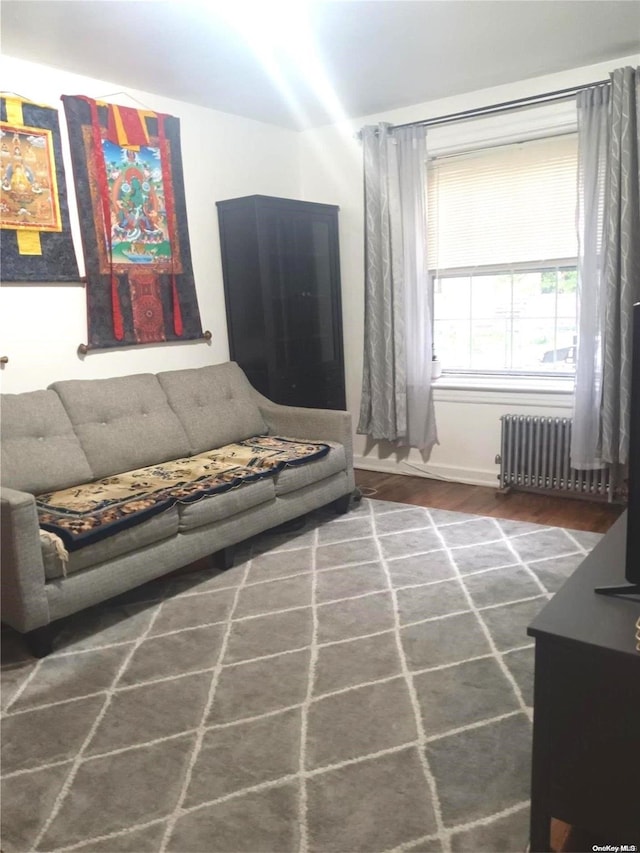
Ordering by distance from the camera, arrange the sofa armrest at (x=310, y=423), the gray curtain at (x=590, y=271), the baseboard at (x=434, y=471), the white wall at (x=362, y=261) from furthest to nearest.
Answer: the baseboard at (x=434, y=471), the white wall at (x=362, y=261), the sofa armrest at (x=310, y=423), the gray curtain at (x=590, y=271)

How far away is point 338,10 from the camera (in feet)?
9.10

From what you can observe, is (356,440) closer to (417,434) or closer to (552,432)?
(417,434)

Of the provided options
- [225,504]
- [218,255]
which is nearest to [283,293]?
[218,255]

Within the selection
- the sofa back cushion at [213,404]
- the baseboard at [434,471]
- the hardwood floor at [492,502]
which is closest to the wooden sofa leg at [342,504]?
the hardwood floor at [492,502]

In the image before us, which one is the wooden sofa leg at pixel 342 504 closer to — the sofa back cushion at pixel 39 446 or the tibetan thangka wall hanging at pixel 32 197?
the sofa back cushion at pixel 39 446

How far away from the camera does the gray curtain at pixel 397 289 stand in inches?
167

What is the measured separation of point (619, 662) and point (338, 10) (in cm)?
271

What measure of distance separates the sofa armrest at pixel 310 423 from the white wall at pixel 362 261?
0.92m

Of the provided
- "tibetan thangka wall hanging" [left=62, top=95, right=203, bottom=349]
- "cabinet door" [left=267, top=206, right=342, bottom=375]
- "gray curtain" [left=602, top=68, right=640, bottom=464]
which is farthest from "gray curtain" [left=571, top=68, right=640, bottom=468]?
"tibetan thangka wall hanging" [left=62, top=95, right=203, bottom=349]

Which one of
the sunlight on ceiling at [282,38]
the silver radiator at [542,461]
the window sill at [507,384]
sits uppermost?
the sunlight on ceiling at [282,38]

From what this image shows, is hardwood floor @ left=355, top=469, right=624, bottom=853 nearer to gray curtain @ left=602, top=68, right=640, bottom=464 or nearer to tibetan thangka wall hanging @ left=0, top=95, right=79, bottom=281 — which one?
gray curtain @ left=602, top=68, right=640, bottom=464

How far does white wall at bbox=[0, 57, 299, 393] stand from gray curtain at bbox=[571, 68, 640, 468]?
6.70 feet

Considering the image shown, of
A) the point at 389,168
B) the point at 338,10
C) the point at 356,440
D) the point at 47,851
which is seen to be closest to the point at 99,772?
the point at 47,851

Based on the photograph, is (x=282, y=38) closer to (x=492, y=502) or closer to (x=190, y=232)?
(x=190, y=232)
